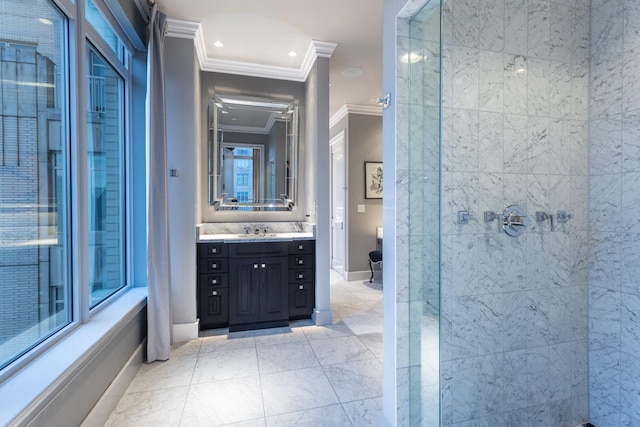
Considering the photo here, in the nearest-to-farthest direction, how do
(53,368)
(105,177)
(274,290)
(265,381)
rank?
1. (53,368)
2. (265,381)
3. (105,177)
4. (274,290)

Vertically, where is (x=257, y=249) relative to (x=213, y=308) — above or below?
above

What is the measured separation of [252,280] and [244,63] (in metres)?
2.44

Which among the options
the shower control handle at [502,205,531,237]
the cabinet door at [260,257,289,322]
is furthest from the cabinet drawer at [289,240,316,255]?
the shower control handle at [502,205,531,237]

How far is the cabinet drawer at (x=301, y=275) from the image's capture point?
3.05 m

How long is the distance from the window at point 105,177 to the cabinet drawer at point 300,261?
4.94 feet

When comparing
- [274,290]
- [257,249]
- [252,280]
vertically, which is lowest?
[274,290]

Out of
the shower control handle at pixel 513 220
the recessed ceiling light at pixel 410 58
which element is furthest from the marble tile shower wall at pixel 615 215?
the recessed ceiling light at pixel 410 58

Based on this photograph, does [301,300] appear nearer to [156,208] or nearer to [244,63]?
[156,208]

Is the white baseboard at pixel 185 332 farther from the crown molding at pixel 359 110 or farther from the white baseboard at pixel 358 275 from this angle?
the crown molding at pixel 359 110

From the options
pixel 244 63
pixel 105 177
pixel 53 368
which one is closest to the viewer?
pixel 53 368

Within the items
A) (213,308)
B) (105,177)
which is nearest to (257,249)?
(213,308)

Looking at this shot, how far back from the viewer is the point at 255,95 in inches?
135

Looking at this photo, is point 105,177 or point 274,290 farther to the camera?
point 274,290

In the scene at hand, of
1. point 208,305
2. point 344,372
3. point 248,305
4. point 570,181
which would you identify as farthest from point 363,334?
point 570,181
